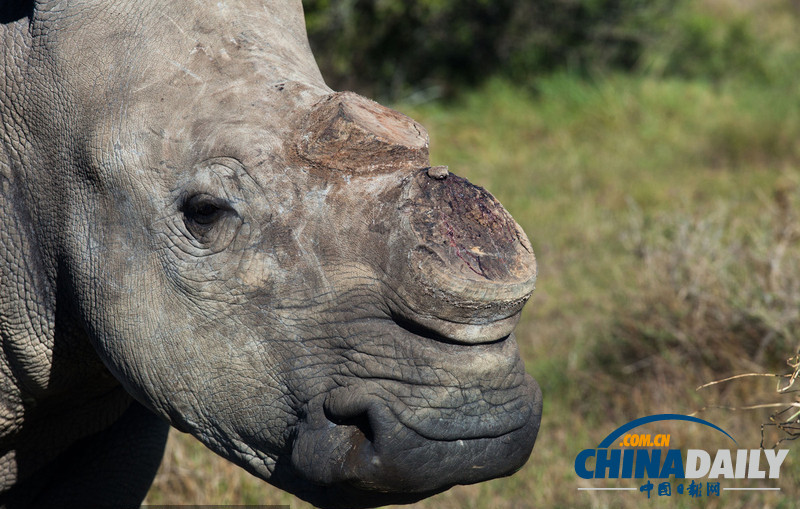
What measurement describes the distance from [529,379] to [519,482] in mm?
2034

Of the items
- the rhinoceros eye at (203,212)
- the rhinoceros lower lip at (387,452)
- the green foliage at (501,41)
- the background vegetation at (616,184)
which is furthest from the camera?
the green foliage at (501,41)

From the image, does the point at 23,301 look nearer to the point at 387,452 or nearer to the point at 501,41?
the point at 387,452

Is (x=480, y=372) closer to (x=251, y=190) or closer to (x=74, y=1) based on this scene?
(x=251, y=190)

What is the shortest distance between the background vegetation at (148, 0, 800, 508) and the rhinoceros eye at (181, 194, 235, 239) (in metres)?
1.58

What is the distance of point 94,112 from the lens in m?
2.38

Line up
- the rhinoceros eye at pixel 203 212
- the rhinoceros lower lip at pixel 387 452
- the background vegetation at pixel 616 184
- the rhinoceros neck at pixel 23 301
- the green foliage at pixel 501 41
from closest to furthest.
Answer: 1. the rhinoceros lower lip at pixel 387 452
2. the rhinoceros eye at pixel 203 212
3. the rhinoceros neck at pixel 23 301
4. the background vegetation at pixel 616 184
5. the green foliage at pixel 501 41

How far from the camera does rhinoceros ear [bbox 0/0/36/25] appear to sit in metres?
2.56

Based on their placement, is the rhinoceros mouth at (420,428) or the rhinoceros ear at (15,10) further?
the rhinoceros ear at (15,10)

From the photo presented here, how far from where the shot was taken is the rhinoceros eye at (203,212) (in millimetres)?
2225

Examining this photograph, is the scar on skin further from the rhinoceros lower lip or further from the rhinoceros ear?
the rhinoceros ear

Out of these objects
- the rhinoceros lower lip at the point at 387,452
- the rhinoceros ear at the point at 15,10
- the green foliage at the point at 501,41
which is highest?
the rhinoceros ear at the point at 15,10

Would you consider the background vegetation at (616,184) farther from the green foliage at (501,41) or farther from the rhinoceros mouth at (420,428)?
the rhinoceros mouth at (420,428)

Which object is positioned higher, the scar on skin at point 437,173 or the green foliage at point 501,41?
the scar on skin at point 437,173

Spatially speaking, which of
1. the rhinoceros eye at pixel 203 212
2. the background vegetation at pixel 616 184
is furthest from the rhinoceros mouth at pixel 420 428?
the background vegetation at pixel 616 184
